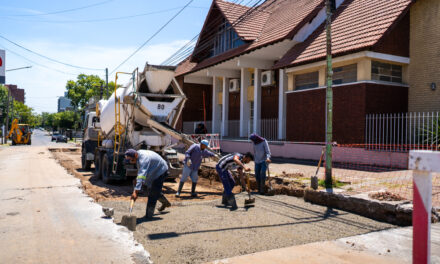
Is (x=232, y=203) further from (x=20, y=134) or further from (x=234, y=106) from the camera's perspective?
(x=20, y=134)

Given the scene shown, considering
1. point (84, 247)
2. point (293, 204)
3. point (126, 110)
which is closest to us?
point (84, 247)

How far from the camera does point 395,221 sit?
6438mm

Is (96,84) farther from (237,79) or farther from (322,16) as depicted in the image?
(322,16)

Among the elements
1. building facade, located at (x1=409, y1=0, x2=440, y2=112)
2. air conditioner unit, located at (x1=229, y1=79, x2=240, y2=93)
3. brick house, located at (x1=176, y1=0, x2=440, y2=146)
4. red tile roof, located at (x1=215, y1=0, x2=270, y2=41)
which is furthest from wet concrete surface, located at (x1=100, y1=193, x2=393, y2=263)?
air conditioner unit, located at (x1=229, y1=79, x2=240, y2=93)

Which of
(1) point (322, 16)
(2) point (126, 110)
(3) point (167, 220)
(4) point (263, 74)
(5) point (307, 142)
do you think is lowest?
(3) point (167, 220)

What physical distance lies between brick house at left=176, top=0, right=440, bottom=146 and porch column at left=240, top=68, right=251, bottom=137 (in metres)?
A: 0.06

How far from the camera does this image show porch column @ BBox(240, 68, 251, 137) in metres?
20.7

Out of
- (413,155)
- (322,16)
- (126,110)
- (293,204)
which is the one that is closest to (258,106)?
(322,16)

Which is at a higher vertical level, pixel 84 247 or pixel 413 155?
pixel 413 155

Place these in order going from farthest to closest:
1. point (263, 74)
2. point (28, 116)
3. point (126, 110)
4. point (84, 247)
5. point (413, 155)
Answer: point (28, 116), point (263, 74), point (126, 110), point (84, 247), point (413, 155)

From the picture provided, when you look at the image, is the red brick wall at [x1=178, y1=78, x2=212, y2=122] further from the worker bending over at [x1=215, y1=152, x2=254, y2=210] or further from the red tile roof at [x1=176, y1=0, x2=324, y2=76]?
the worker bending over at [x1=215, y1=152, x2=254, y2=210]

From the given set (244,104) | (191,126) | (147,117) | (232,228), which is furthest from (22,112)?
(232,228)

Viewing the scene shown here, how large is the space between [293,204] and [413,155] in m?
5.69

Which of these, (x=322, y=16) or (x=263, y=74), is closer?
(x=322, y=16)
